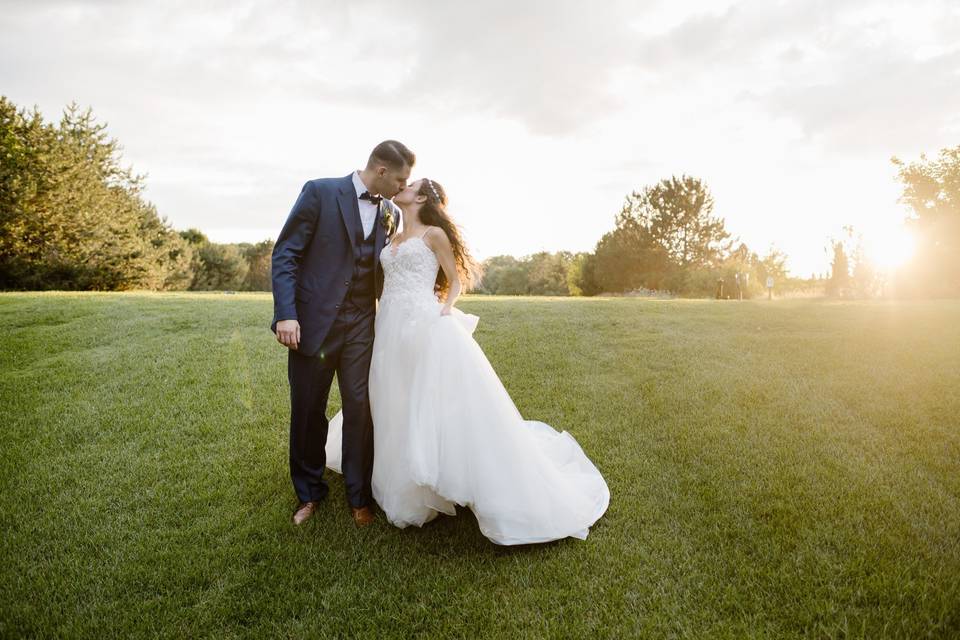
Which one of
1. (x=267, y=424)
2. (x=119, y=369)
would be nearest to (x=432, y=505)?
(x=267, y=424)

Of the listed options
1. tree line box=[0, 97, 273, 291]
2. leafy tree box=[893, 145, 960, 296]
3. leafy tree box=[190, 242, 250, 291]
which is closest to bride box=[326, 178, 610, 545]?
tree line box=[0, 97, 273, 291]

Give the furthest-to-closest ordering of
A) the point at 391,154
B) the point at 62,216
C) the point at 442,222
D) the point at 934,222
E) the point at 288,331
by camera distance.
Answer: the point at 934,222, the point at 62,216, the point at 442,222, the point at 391,154, the point at 288,331

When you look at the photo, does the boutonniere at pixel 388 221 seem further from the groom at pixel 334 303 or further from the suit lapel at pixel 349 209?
the suit lapel at pixel 349 209

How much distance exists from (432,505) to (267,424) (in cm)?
323

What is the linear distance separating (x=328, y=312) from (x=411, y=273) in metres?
0.68

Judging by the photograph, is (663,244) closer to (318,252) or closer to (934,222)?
(934,222)

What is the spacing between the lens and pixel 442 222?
168 inches

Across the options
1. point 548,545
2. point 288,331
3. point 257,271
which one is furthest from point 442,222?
point 257,271

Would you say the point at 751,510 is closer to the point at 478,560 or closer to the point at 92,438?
the point at 478,560

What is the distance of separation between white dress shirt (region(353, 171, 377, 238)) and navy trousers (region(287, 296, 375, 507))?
1.98 ft

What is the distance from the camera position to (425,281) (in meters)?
4.19

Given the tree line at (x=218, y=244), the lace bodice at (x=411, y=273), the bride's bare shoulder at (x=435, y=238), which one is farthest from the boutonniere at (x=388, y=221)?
the tree line at (x=218, y=244)

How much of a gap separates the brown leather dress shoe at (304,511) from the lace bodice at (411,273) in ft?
5.70

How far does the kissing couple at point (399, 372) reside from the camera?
3.75m
